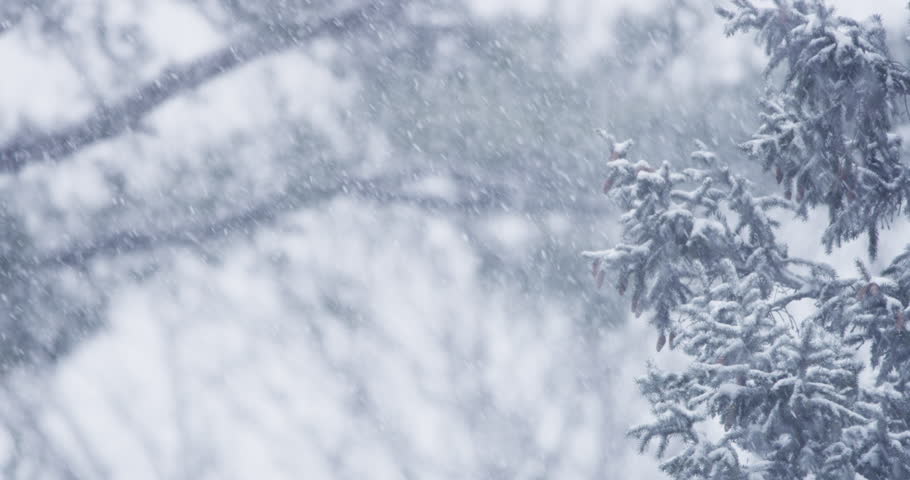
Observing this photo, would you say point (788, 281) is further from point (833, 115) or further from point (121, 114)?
point (121, 114)

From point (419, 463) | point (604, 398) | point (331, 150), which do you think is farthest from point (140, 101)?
point (419, 463)

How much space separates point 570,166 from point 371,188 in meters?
3.19

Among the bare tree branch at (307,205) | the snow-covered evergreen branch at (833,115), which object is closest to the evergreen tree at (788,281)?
the snow-covered evergreen branch at (833,115)

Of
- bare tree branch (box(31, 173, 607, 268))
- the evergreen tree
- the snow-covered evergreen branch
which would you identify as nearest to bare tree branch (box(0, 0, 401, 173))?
bare tree branch (box(31, 173, 607, 268))

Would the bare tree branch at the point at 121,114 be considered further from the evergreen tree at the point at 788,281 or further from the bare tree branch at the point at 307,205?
the evergreen tree at the point at 788,281

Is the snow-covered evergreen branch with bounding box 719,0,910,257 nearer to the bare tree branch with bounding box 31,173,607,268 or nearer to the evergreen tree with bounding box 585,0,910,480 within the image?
the evergreen tree with bounding box 585,0,910,480

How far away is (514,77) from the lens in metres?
8.84

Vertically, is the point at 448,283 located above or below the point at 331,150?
above

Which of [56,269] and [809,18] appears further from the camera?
[809,18]

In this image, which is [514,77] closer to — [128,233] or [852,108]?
[852,108]

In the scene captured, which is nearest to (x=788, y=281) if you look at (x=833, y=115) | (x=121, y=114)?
(x=833, y=115)

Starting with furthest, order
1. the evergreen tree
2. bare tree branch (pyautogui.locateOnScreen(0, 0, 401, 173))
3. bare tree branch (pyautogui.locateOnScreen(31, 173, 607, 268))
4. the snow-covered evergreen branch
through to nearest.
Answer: the snow-covered evergreen branch → the evergreen tree → bare tree branch (pyautogui.locateOnScreen(31, 173, 607, 268)) → bare tree branch (pyautogui.locateOnScreen(0, 0, 401, 173))

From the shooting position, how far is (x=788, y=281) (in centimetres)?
461

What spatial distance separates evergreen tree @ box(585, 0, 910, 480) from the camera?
3.75 m
